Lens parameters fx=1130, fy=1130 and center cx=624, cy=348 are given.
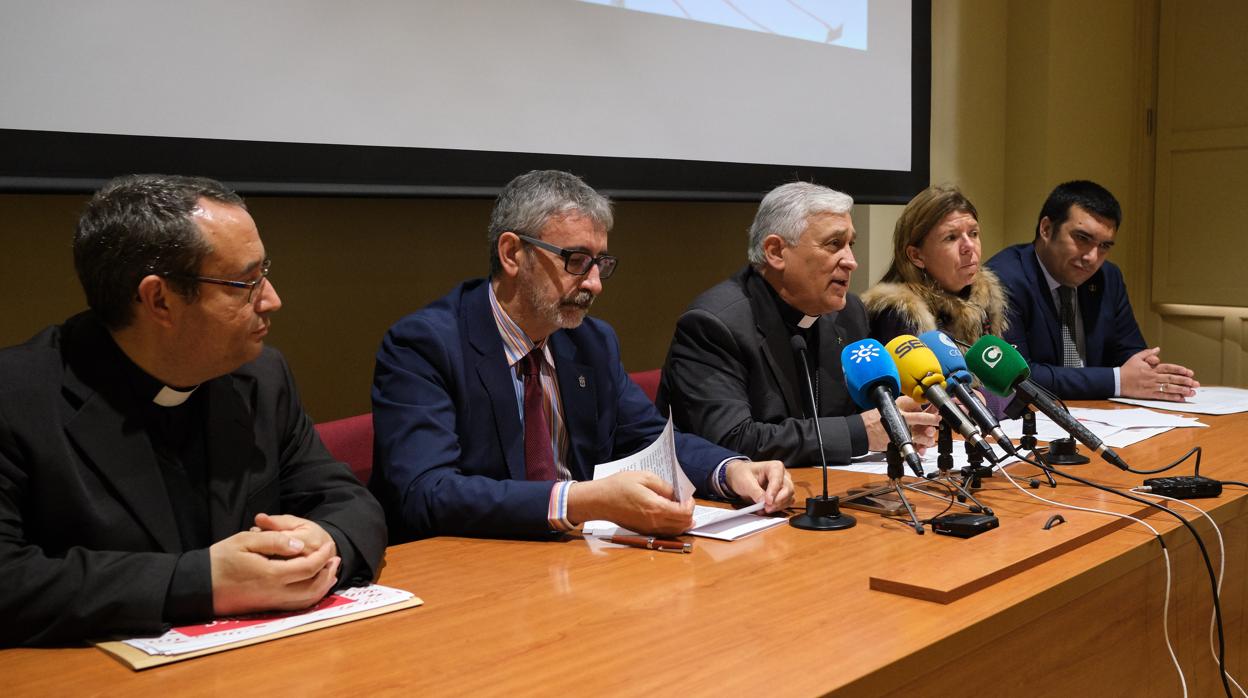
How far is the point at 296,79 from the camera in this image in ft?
8.57

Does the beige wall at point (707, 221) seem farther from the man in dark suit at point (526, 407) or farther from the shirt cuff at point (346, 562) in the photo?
the shirt cuff at point (346, 562)

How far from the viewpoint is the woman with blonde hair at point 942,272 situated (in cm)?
350

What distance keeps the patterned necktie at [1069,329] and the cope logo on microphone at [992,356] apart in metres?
1.97

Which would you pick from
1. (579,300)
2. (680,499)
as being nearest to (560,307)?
(579,300)

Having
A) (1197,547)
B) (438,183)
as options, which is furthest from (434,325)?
(1197,547)

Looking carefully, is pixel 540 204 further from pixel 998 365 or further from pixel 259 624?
pixel 259 624

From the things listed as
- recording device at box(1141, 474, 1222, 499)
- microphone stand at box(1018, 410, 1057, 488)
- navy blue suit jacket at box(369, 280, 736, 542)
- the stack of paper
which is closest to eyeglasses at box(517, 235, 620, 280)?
navy blue suit jacket at box(369, 280, 736, 542)

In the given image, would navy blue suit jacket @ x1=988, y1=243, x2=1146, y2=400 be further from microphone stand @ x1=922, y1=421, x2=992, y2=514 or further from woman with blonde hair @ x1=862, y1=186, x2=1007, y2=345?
microphone stand @ x1=922, y1=421, x2=992, y2=514

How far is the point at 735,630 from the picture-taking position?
1.52m

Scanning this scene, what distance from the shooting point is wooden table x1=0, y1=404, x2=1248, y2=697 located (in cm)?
134

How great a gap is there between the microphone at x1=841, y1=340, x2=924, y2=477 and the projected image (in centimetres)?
164

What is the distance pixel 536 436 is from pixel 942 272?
5.68 ft

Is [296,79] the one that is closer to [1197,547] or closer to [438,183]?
[438,183]

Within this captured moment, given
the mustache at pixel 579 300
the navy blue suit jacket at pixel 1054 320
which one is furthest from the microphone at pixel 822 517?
the navy blue suit jacket at pixel 1054 320
